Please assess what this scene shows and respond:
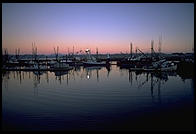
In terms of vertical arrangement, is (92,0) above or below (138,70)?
above

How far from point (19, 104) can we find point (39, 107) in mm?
1136

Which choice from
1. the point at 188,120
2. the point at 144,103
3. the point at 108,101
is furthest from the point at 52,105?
the point at 188,120

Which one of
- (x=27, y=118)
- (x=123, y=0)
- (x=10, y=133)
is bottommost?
(x=27, y=118)

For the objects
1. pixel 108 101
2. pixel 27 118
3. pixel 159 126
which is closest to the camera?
pixel 159 126

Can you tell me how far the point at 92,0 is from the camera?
166 cm

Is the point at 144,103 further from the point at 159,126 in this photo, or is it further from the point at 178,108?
the point at 159,126

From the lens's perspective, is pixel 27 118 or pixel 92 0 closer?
pixel 92 0

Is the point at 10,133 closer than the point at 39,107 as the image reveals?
Yes

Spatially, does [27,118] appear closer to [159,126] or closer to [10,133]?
[159,126]

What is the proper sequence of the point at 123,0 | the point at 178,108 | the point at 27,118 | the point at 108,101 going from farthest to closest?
1. the point at 108,101
2. the point at 178,108
3. the point at 27,118
4. the point at 123,0

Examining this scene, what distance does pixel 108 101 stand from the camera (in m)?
7.85

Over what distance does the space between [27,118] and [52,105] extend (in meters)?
1.57

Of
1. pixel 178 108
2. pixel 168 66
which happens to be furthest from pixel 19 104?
pixel 168 66

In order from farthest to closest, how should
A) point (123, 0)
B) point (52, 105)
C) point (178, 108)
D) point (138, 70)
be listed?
point (138, 70) < point (52, 105) < point (178, 108) < point (123, 0)
